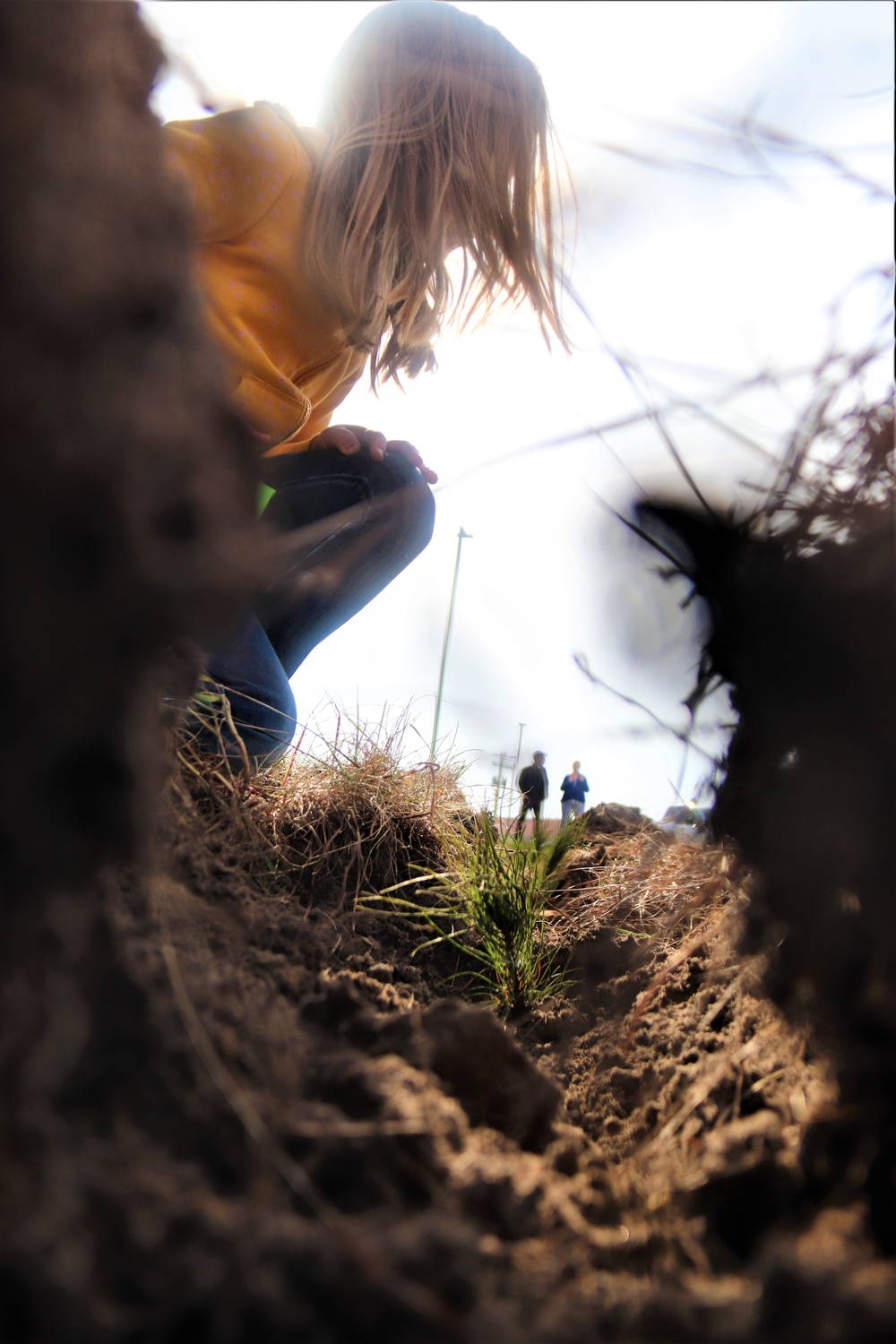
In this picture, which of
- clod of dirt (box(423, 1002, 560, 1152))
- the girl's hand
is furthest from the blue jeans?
clod of dirt (box(423, 1002, 560, 1152))

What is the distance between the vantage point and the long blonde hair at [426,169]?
55.8 inches

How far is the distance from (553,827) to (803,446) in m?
1.62

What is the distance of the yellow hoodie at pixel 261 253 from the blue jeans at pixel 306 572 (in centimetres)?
17

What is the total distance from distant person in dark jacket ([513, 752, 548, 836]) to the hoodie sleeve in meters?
1.28

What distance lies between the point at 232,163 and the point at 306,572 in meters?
0.69

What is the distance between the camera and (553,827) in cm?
217

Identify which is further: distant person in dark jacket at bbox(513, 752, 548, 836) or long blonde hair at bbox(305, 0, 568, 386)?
distant person in dark jacket at bbox(513, 752, 548, 836)

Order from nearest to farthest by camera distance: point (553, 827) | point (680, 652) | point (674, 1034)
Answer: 1. point (680, 652)
2. point (674, 1034)
3. point (553, 827)

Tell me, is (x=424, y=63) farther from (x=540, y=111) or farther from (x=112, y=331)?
(x=112, y=331)

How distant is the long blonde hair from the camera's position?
1.42 metres

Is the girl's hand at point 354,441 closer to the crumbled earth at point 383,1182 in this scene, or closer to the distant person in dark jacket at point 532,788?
the distant person in dark jacket at point 532,788

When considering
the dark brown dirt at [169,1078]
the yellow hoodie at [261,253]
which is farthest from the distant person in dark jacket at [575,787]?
the dark brown dirt at [169,1078]

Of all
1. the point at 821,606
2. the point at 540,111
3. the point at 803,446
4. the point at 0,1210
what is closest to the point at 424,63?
the point at 540,111

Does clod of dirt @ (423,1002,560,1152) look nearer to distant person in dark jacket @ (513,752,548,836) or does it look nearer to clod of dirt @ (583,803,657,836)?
distant person in dark jacket @ (513,752,548,836)
